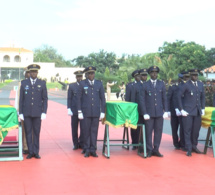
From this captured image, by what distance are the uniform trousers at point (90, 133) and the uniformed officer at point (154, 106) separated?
104 centimetres

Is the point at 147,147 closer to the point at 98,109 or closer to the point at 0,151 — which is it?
the point at 98,109

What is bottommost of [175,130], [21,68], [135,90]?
[175,130]

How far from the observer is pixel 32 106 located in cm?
711

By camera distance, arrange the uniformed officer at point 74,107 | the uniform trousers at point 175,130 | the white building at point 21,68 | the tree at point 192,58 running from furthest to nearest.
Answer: the white building at point 21,68 → the tree at point 192,58 → the uniform trousers at point 175,130 → the uniformed officer at point 74,107

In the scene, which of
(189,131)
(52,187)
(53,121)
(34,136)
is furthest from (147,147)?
(53,121)

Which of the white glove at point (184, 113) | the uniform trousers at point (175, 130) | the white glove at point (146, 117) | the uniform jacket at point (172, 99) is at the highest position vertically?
the uniform jacket at point (172, 99)

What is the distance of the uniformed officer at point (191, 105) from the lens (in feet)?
25.1

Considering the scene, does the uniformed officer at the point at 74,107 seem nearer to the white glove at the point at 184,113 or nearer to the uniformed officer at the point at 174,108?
the uniformed officer at the point at 174,108

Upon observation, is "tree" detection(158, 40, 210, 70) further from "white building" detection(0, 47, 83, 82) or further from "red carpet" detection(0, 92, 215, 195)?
"white building" detection(0, 47, 83, 82)

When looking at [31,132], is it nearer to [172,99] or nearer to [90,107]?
[90,107]

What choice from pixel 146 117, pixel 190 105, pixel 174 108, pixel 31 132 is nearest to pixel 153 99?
pixel 146 117

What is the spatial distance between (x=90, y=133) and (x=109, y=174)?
1655mm

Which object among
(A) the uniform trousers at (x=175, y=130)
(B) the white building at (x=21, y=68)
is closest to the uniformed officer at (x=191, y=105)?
(A) the uniform trousers at (x=175, y=130)

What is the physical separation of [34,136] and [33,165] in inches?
32.6
